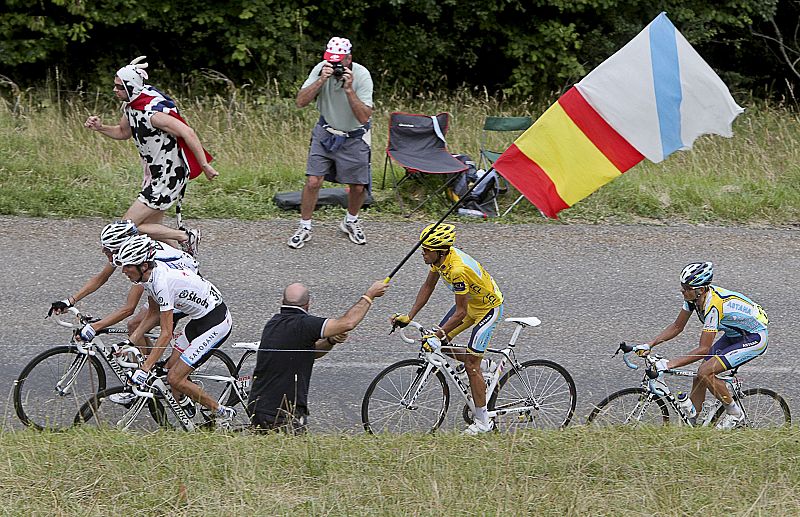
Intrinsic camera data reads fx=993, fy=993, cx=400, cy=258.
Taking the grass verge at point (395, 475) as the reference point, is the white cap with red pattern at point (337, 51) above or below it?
above

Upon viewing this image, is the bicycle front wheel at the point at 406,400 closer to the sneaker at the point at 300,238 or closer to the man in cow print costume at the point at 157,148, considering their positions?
the man in cow print costume at the point at 157,148

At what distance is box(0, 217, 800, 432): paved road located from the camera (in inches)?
312

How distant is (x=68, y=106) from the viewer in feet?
53.7

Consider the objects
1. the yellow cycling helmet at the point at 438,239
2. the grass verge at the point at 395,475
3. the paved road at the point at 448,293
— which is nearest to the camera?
the grass verge at the point at 395,475

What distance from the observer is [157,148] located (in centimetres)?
871

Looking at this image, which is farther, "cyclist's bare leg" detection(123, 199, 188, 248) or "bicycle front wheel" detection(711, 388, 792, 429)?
"cyclist's bare leg" detection(123, 199, 188, 248)

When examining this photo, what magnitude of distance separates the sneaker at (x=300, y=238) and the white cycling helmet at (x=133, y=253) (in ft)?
12.8

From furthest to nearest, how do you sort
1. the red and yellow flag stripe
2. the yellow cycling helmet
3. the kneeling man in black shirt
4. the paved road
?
the paved road, the red and yellow flag stripe, the yellow cycling helmet, the kneeling man in black shirt

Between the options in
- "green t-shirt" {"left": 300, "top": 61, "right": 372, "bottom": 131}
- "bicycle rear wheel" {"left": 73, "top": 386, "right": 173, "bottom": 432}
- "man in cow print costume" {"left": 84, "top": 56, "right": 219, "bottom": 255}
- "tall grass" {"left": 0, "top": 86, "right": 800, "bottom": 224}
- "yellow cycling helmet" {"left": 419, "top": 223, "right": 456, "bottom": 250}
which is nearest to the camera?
"bicycle rear wheel" {"left": 73, "top": 386, "right": 173, "bottom": 432}

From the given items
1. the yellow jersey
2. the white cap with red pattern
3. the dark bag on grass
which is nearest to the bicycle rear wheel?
the yellow jersey

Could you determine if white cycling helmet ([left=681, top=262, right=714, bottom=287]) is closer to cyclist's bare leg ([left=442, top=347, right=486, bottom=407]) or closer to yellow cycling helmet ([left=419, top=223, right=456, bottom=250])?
cyclist's bare leg ([left=442, top=347, right=486, bottom=407])

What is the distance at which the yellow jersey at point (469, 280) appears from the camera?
684 centimetres

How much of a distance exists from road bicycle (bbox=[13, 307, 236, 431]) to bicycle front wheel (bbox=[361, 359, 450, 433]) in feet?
5.51

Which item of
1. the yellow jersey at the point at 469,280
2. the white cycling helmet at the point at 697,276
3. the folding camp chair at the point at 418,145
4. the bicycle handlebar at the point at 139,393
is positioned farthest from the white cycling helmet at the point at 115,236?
the folding camp chair at the point at 418,145
